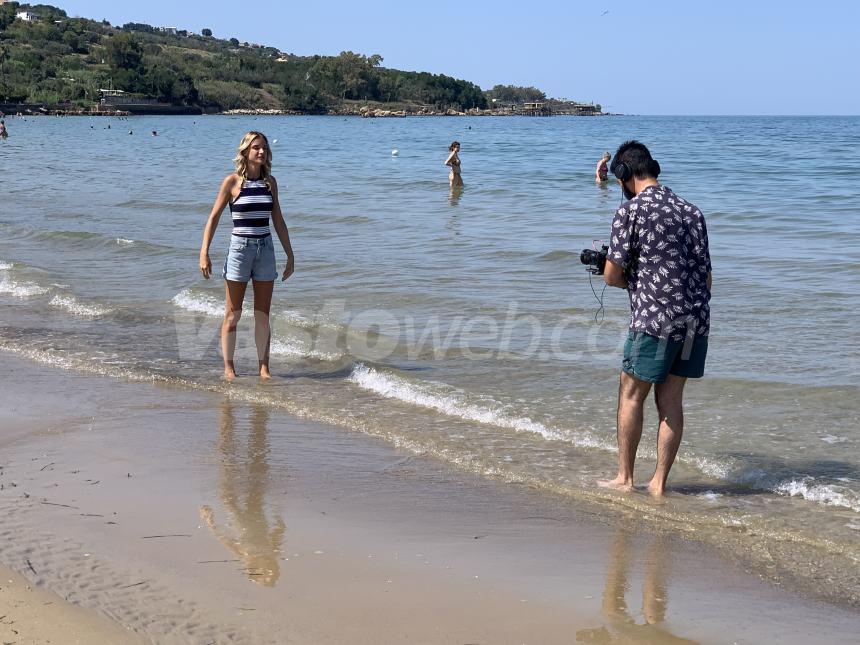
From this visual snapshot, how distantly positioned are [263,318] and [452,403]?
1673 millimetres

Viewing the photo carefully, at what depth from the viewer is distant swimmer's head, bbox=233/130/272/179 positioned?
6855mm

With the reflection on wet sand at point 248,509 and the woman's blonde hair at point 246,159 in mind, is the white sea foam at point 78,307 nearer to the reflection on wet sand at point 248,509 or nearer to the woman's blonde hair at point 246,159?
the woman's blonde hair at point 246,159

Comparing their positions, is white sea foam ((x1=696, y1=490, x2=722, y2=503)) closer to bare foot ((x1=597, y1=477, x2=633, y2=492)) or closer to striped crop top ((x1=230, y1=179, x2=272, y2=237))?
bare foot ((x1=597, y1=477, x2=633, y2=492))

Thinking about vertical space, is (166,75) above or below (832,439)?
above

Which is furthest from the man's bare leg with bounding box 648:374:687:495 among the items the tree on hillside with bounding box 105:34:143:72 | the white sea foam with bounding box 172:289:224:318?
the tree on hillside with bounding box 105:34:143:72

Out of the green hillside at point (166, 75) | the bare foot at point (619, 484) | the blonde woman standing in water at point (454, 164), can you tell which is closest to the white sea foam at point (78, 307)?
the bare foot at point (619, 484)

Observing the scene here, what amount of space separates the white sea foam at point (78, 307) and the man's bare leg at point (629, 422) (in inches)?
254

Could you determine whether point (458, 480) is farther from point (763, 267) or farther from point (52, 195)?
point (52, 195)

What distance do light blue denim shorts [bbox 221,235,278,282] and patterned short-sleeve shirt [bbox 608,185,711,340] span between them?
10.4 feet

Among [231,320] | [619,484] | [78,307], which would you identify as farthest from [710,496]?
[78,307]

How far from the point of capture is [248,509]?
4477 mm

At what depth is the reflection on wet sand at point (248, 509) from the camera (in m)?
3.83

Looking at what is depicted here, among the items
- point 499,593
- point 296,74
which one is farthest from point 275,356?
point 296,74

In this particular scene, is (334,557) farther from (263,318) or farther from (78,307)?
(78,307)
